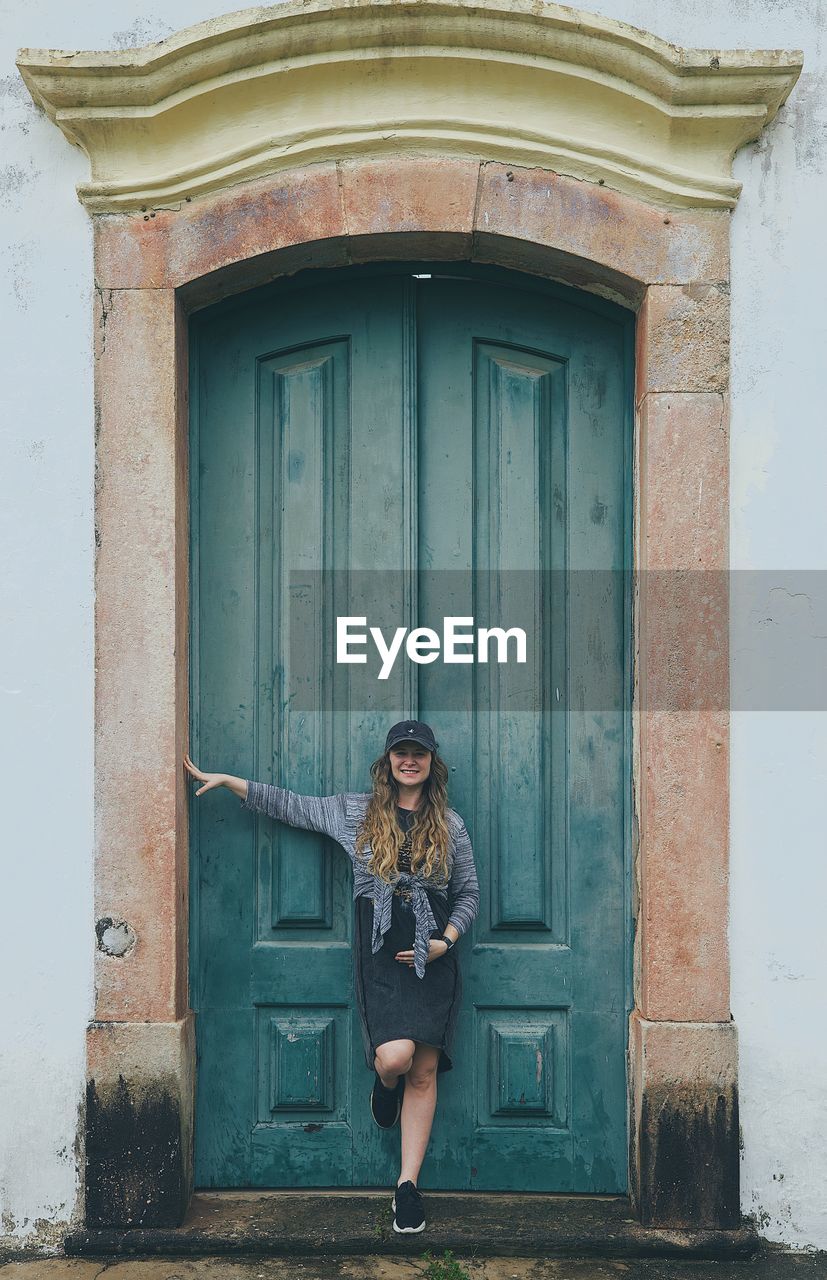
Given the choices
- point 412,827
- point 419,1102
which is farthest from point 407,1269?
point 412,827

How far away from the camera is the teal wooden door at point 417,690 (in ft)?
12.6

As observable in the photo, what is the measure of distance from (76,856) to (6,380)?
1585 millimetres

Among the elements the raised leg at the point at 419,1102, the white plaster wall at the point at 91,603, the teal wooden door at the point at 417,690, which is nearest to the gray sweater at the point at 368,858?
the teal wooden door at the point at 417,690

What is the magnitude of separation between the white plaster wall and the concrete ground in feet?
0.43

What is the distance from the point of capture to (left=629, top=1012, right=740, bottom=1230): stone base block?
11.6 ft

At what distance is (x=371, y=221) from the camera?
363cm

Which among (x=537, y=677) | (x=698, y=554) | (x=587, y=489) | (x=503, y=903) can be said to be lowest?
(x=503, y=903)

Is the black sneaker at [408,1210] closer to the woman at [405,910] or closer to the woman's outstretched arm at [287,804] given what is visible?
the woman at [405,910]

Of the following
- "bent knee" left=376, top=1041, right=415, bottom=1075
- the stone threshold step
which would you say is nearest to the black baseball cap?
"bent knee" left=376, top=1041, right=415, bottom=1075

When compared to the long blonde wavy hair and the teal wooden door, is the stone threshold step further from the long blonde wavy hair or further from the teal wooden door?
the long blonde wavy hair

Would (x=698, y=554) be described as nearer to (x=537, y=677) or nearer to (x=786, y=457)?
(x=786, y=457)

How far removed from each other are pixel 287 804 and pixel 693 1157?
1724mm

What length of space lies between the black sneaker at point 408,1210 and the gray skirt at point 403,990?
0.39 meters

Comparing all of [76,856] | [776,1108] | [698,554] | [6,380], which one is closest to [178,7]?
[6,380]
